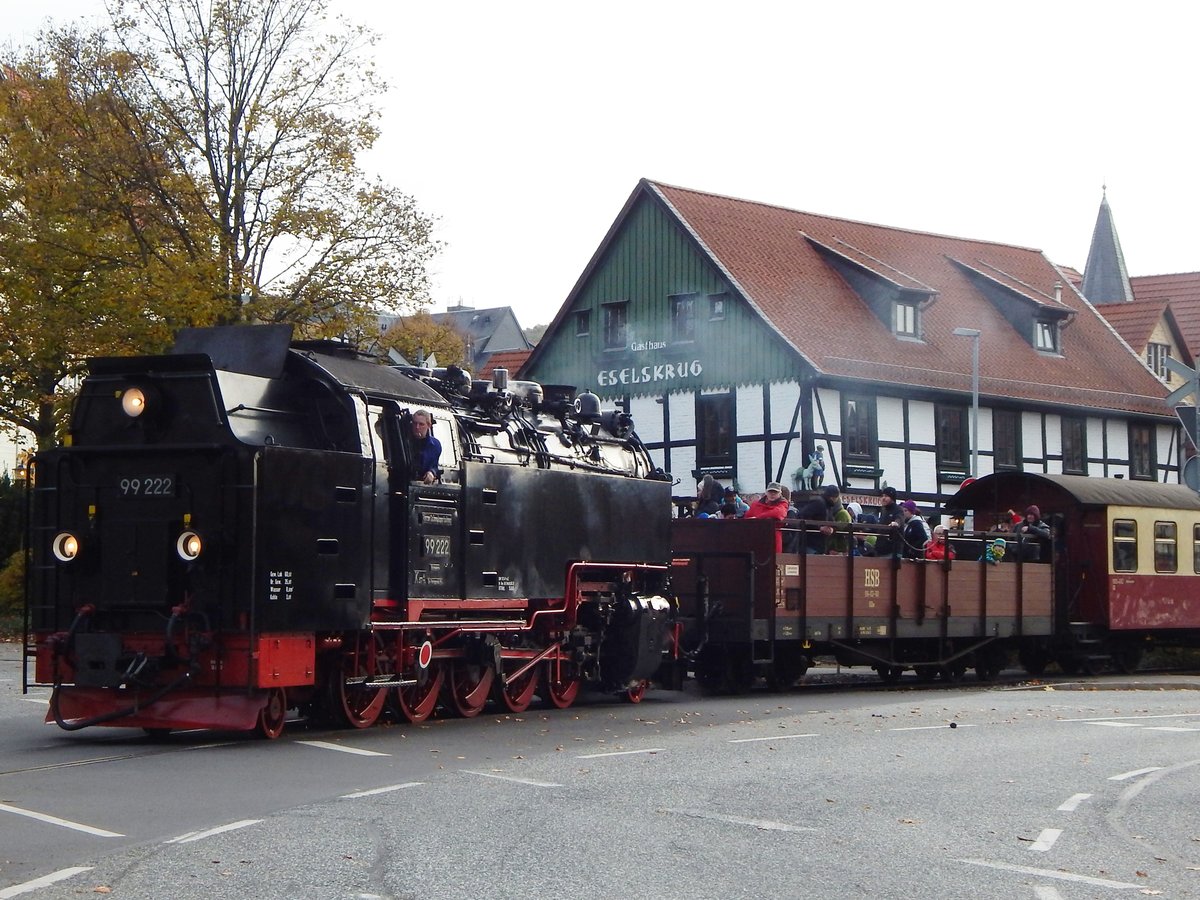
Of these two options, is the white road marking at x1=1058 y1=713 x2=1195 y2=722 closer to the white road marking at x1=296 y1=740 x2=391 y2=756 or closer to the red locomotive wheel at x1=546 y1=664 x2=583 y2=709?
the red locomotive wheel at x1=546 y1=664 x2=583 y2=709

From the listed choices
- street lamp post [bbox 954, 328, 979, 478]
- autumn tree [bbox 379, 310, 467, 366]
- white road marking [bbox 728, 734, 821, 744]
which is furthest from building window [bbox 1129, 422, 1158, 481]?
white road marking [bbox 728, 734, 821, 744]

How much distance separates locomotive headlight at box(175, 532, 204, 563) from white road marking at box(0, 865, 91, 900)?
17.8ft

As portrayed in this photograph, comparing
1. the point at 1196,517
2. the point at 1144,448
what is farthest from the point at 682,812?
the point at 1144,448

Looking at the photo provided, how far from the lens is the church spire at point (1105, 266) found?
72125mm

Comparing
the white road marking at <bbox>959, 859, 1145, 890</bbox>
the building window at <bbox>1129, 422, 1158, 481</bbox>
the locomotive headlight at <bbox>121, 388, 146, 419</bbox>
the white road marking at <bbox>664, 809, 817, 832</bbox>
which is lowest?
the white road marking at <bbox>959, 859, 1145, 890</bbox>

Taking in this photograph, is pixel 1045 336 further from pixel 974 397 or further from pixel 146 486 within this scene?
pixel 146 486

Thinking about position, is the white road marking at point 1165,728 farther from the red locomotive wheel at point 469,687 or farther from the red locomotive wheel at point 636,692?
the red locomotive wheel at point 469,687

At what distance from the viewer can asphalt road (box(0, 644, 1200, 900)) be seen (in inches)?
314

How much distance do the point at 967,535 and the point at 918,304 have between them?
19.5 m

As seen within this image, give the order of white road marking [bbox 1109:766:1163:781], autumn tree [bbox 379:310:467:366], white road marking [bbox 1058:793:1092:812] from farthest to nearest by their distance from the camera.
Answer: autumn tree [bbox 379:310:467:366] → white road marking [bbox 1109:766:1163:781] → white road marking [bbox 1058:793:1092:812]

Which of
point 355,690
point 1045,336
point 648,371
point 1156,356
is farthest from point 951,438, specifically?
point 355,690

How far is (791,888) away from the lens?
7.84 m

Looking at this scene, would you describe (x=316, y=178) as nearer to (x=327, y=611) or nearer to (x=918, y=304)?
(x=327, y=611)

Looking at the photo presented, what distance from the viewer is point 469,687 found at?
16250 mm
